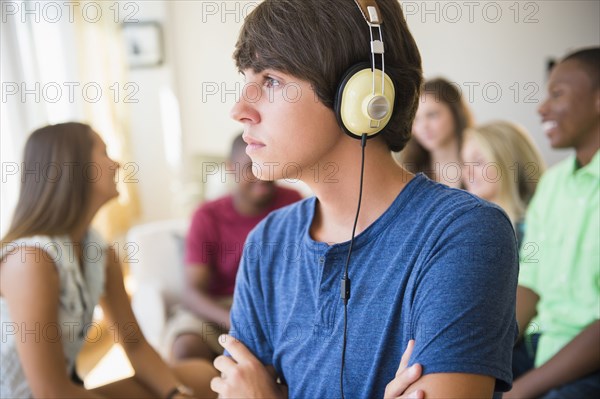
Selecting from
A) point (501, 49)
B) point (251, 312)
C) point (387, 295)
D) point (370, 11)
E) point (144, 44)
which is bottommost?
point (251, 312)

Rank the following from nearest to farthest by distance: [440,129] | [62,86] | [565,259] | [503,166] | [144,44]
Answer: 1. [565,259]
2. [503,166]
3. [440,129]
4. [62,86]
5. [144,44]

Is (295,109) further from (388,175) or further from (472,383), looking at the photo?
(472,383)

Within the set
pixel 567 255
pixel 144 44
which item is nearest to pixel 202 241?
pixel 567 255

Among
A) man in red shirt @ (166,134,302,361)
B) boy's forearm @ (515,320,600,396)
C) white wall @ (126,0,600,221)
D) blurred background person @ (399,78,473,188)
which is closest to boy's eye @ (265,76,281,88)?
white wall @ (126,0,600,221)

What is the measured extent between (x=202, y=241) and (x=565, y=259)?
4.57 ft

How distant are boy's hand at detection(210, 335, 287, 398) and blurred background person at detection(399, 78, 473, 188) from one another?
1.56m

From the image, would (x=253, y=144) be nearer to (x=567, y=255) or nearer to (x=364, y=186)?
(x=364, y=186)

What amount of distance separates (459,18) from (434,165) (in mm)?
1091

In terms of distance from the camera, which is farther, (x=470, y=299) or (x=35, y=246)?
(x=35, y=246)

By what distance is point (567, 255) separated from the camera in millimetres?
1466

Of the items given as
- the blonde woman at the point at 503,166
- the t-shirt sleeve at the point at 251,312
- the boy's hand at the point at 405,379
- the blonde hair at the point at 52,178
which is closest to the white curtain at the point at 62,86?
the blonde hair at the point at 52,178

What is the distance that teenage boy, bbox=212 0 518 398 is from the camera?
0.78m

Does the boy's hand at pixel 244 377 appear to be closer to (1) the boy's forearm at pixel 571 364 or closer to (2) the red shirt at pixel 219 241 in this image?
(1) the boy's forearm at pixel 571 364

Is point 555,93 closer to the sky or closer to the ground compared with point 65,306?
closer to the sky
